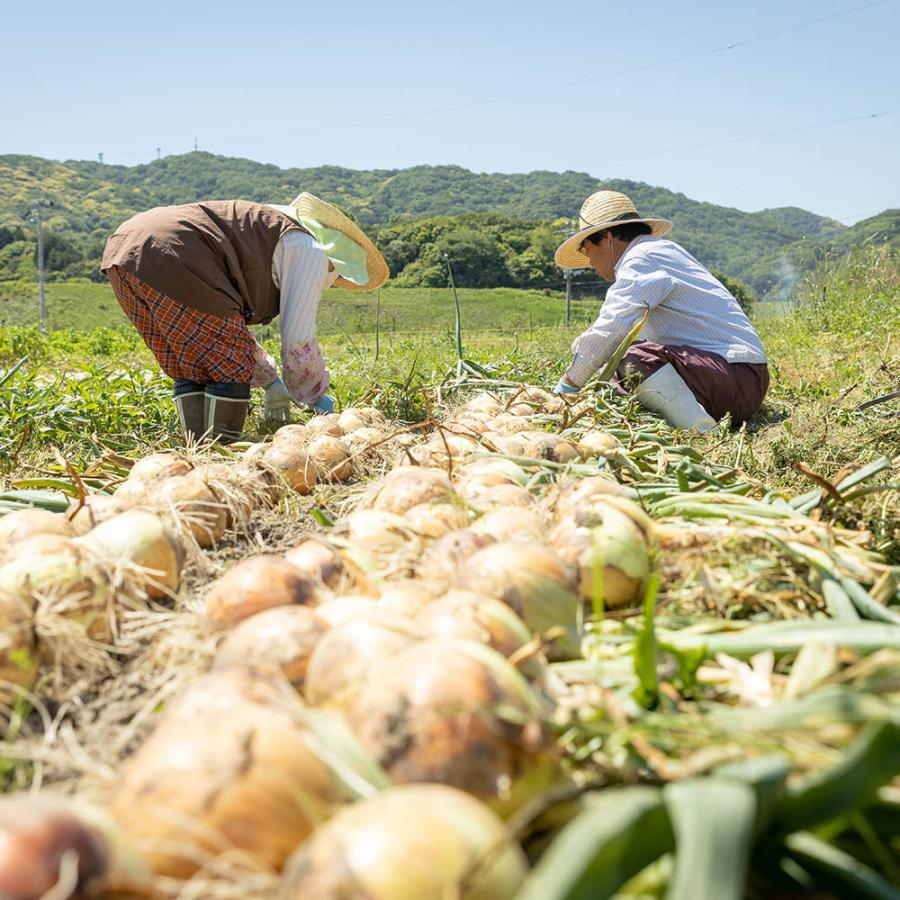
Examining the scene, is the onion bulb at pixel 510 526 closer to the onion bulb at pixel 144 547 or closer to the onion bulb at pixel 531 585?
the onion bulb at pixel 531 585

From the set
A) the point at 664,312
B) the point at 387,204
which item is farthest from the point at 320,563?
the point at 387,204

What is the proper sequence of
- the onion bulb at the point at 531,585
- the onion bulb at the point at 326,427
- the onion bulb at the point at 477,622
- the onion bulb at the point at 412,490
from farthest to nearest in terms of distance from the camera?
1. the onion bulb at the point at 326,427
2. the onion bulb at the point at 412,490
3. the onion bulb at the point at 531,585
4. the onion bulb at the point at 477,622

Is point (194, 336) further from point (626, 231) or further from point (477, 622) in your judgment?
point (477, 622)

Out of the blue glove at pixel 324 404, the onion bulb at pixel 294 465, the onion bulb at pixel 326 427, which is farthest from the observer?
the blue glove at pixel 324 404

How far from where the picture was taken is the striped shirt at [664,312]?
12.8 feet

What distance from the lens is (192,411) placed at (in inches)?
158

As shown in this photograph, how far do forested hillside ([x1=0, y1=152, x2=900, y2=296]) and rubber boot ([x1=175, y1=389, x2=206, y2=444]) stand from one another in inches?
1840

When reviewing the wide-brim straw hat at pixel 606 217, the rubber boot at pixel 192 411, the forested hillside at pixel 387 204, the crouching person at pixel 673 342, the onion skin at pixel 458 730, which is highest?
the forested hillside at pixel 387 204

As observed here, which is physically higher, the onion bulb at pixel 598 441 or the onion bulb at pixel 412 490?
the onion bulb at pixel 598 441

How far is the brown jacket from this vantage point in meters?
3.74

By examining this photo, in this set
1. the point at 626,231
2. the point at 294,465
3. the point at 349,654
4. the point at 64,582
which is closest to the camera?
the point at 349,654

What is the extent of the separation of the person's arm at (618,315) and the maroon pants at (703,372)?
0.52 ft

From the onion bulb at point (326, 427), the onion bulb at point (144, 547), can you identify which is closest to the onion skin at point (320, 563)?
the onion bulb at point (144, 547)

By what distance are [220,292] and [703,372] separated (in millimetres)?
2490
